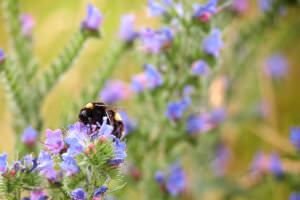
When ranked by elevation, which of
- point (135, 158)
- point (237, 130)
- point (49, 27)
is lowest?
point (135, 158)

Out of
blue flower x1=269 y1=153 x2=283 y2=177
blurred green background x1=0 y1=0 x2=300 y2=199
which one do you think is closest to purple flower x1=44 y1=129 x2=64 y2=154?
blue flower x1=269 y1=153 x2=283 y2=177

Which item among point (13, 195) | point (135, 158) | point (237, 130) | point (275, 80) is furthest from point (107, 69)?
point (275, 80)

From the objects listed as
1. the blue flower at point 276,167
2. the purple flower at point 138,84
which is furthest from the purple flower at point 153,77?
the blue flower at point 276,167

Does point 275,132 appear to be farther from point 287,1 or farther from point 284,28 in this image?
point 287,1

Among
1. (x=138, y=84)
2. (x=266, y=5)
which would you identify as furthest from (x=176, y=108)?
(x=266, y=5)

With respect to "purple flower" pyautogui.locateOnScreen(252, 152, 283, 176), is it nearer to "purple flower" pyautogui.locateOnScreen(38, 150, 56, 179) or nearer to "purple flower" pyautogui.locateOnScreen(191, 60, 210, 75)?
"purple flower" pyautogui.locateOnScreen(191, 60, 210, 75)

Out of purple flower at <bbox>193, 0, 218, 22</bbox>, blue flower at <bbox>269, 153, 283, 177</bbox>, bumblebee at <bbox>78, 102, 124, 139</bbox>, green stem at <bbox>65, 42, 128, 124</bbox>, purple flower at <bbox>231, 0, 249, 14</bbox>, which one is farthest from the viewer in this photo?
purple flower at <bbox>231, 0, 249, 14</bbox>

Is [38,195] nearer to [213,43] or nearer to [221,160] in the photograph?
[213,43]
